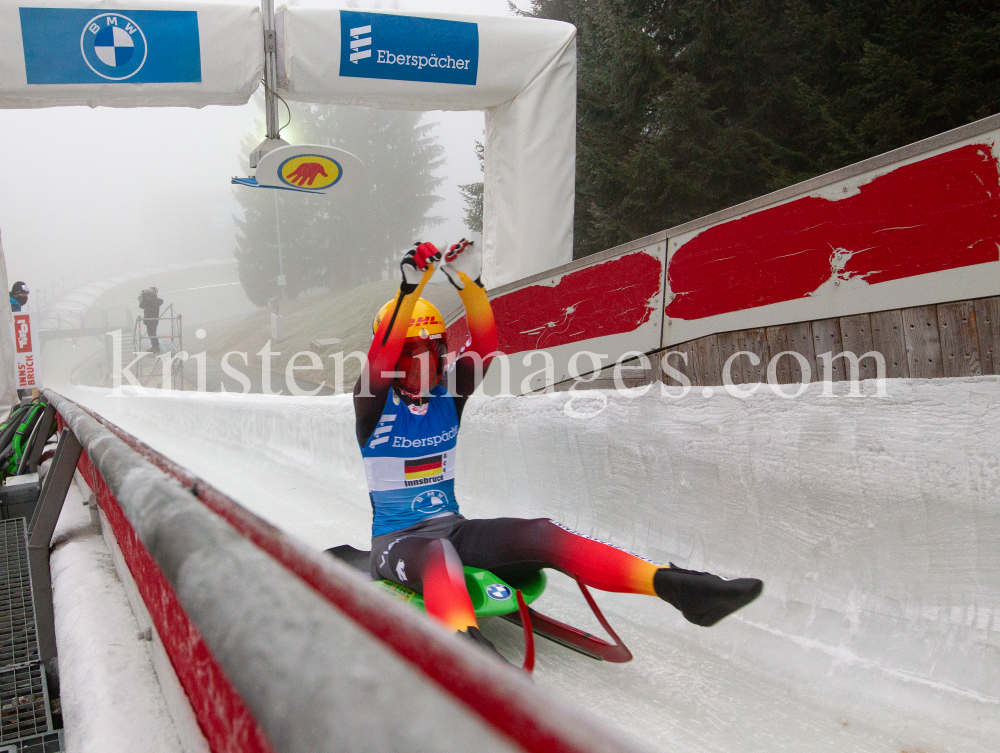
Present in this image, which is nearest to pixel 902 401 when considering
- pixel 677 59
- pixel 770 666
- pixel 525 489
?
pixel 770 666

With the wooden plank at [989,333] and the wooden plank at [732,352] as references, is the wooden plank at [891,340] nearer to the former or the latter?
the wooden plank at [989,333]

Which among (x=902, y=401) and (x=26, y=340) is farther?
(x=26, y=340)

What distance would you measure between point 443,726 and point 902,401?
1.85 metres

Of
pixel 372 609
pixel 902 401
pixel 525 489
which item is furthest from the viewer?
pixel 525 489

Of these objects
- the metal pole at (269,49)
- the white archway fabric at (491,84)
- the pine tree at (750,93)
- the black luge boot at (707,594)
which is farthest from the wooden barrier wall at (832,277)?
the pine tree at (750,93)

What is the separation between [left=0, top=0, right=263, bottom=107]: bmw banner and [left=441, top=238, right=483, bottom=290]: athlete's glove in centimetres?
295

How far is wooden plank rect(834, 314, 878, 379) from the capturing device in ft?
8.95

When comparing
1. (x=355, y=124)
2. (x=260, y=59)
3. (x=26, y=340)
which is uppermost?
(x=355, y=124)

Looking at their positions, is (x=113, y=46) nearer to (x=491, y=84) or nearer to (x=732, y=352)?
(x=491, y=84)

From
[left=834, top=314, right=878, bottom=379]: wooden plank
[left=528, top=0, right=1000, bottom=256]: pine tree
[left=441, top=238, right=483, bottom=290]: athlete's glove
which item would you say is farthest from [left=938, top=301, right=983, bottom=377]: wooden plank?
[left=528, top=0, right=1000, bottom=256]: pine tree

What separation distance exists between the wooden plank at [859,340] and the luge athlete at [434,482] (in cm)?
141

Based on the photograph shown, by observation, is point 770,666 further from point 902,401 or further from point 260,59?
point 260,59

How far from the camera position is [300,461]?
199 inches

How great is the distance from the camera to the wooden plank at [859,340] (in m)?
2.73
